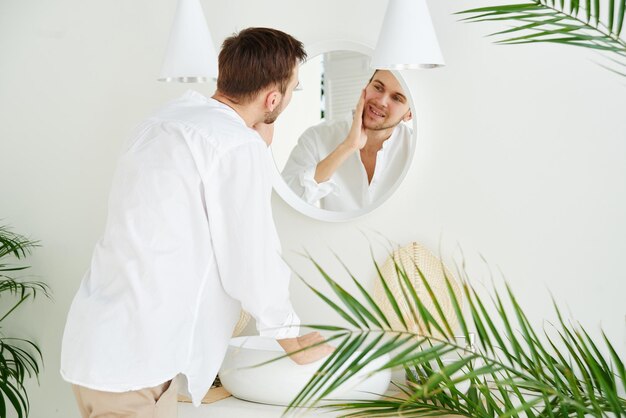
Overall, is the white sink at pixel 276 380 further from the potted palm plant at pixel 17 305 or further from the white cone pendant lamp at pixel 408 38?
the potted palm plant at pixel 17 305

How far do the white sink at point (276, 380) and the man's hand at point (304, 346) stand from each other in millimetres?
20

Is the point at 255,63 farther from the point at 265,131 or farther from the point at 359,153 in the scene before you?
the point at 359,153

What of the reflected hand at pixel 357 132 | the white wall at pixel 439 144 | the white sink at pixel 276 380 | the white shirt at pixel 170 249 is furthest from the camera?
the reflected hand at pixel 357 132

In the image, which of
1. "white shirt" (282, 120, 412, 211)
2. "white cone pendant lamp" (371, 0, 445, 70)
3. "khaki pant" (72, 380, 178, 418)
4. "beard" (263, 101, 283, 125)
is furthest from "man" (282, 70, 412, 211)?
"khaki pant" (72, 380, 178, 418)

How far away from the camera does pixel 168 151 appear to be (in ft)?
5.87

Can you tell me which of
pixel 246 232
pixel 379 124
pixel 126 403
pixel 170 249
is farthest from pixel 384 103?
pixel 126 403

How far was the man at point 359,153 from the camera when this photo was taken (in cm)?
245

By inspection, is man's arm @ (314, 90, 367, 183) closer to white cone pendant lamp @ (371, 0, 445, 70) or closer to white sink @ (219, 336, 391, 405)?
white cone pendant lamp @ (371, 0, 445, 70)

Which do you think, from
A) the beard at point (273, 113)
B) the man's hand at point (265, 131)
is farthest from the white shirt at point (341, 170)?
the beard at point (273, 113)

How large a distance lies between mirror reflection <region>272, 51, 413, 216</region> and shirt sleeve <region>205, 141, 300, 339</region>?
0.69 m

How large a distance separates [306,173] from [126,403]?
1.02m

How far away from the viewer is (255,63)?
1918mm

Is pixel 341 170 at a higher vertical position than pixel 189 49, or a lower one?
lower

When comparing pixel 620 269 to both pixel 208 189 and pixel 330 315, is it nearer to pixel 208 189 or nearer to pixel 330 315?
pixel 330 315
